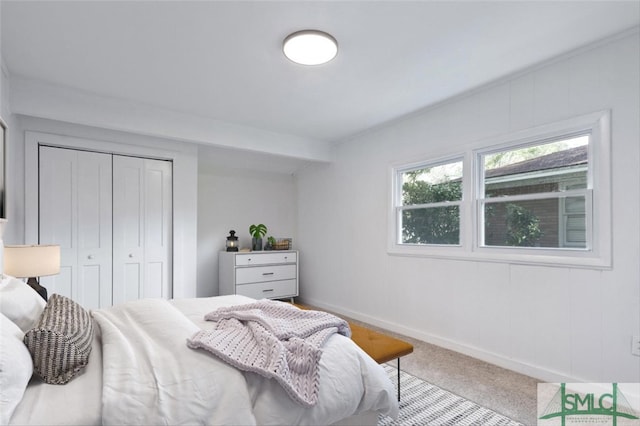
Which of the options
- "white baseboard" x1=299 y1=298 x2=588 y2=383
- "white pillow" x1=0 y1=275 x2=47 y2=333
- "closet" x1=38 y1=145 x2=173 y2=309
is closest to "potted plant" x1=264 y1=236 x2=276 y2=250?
"white baseboard" x1=299 y1=298 x2=588 y2=383

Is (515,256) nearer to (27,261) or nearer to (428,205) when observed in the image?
(428,205)

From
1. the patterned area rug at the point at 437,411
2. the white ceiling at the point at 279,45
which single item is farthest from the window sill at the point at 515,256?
the white ceiling at the point at 279,45

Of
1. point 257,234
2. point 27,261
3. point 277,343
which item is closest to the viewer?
point 277,343

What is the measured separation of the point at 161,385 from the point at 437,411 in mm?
1689

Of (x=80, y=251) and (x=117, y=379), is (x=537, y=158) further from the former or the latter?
(x=80, y=251)

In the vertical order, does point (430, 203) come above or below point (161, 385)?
above

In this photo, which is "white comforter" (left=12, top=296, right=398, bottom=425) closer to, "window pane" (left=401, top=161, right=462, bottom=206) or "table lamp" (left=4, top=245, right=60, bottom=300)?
"table lamp" (left=4, top=245, right=60, bottom=300)

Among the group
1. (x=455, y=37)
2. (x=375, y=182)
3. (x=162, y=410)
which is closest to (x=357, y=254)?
(x=375, y=182)

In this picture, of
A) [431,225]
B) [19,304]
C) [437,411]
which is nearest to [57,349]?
[19,304]

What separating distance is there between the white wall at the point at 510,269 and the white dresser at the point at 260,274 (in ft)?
2.39

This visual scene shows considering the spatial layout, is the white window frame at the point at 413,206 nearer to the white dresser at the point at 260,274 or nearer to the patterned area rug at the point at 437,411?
the patterned area rug at the point at 437,411

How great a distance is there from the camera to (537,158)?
2.78m

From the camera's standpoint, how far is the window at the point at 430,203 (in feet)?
11.0
